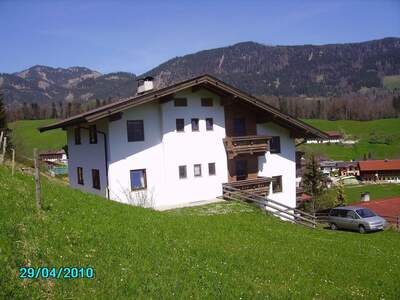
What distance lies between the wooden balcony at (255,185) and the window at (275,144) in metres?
2.89

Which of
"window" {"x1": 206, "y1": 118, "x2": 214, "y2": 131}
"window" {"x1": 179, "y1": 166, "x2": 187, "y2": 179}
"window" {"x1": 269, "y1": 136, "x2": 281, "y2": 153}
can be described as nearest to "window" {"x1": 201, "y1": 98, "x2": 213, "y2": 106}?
"window" {"x1": 206, "y1": 118, "x2": 214, "y2": 131}

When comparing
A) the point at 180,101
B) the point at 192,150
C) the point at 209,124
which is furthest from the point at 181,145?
the point at 180,101

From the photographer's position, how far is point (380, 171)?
110812 millimetres

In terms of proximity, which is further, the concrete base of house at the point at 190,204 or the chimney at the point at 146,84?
the chimney at the point at 146,84

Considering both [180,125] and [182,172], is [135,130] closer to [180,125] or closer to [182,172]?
[180,125]

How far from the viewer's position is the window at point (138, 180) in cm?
2681

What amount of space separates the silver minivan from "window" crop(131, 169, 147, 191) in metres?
13.2

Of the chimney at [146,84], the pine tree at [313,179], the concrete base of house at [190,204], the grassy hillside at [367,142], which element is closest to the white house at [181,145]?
the chimney at [146,84]

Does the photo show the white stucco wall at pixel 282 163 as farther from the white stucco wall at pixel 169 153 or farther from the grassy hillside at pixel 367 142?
the grassy hillside at pixel 367 142

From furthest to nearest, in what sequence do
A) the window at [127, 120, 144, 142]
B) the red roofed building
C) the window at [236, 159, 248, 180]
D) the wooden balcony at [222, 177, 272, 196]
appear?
the red roofed building
the window at [236, 159, 248, 180]
the wooden balcony at [222, 177, 272, 196]
the window at [127, 120, 144, 142]

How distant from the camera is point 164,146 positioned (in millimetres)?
27750

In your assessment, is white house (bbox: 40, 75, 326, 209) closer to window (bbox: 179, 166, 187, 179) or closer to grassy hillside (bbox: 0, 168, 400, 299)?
window (bbox: 179, 166, 187, 179)

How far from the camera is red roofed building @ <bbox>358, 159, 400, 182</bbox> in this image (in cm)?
10950

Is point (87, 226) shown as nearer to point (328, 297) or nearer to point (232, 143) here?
point (328, 297)
